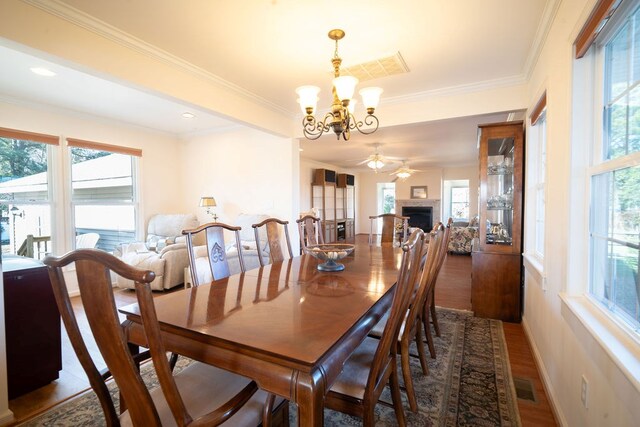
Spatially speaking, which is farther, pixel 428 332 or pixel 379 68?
pixel 379 68

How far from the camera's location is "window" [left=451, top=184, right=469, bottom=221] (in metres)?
9.96

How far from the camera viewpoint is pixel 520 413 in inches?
69.2

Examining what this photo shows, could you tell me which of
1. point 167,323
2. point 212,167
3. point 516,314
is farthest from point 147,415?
point 212,167

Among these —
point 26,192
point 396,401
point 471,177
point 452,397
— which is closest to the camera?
point 396,401

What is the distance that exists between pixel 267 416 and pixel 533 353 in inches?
93.5

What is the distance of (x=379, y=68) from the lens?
2795mm

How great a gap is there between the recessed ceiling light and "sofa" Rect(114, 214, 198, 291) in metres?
2.42

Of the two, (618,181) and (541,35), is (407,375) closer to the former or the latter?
(618,181)

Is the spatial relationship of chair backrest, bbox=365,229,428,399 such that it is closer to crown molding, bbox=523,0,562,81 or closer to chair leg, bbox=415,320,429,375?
chair leg, bbox=415,320,429,375

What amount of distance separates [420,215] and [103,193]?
889cm

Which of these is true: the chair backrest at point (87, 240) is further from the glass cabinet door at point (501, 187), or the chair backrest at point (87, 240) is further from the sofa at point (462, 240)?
the sofa at point (462, 240)

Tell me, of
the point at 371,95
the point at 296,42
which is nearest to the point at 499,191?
the point at 371,95

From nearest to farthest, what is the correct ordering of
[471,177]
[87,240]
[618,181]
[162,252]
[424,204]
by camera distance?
[618,181], [162,252], [87,240], [471,177], [424,204]

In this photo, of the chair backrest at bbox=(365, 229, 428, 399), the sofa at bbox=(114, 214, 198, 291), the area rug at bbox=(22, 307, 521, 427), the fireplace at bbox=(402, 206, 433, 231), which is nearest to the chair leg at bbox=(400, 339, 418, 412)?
the area rug at bbox=(22, 307, 521, 427)
